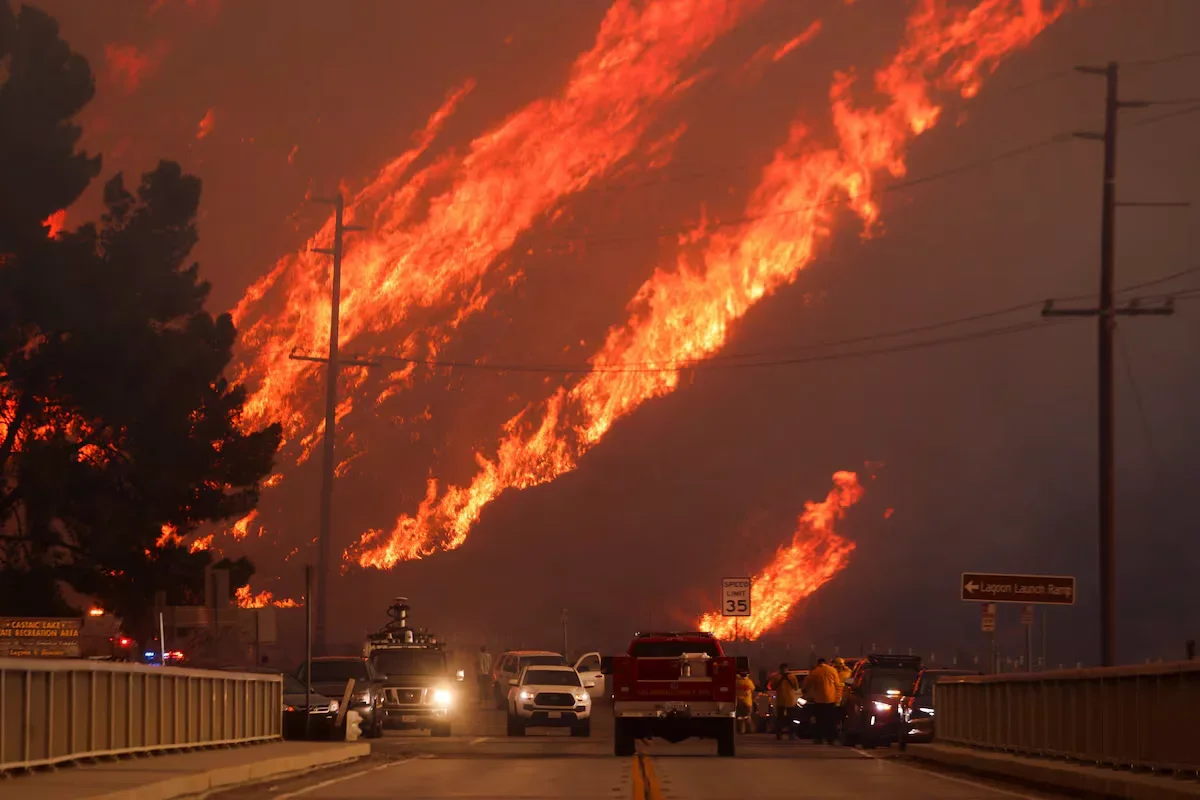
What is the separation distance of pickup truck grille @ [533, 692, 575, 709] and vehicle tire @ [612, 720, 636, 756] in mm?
12079

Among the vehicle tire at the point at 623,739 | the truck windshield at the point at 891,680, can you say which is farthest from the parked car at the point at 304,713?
the truck windshield at the point at 891,680

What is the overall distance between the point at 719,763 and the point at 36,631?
3515 centimetres

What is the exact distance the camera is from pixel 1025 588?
133 feet

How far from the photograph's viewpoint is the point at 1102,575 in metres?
41.9

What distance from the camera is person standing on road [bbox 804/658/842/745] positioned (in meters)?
46.4

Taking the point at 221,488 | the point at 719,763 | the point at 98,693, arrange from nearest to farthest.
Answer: the point at 98,693, the point at 719,763, the point at 221,488

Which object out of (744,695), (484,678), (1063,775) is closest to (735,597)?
(744,695)

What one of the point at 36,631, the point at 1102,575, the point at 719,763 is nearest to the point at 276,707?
the point at 719,763

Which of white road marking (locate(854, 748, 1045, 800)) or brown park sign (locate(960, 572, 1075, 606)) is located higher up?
brown park sign (locate(960, 572, 1075, 606))

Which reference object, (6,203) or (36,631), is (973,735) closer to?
(36,631)

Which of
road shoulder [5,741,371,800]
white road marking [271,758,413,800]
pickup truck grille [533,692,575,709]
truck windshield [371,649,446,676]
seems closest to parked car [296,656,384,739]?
truck windshield [371,649,446,676]

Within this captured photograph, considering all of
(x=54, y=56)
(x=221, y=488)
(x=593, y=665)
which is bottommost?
(x=593, y=665)

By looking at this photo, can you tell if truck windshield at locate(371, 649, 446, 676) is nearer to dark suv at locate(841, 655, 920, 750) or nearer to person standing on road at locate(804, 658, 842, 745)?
person standing on road at locate(804, 658, 842, 745)

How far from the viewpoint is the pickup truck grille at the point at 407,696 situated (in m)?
48.3
